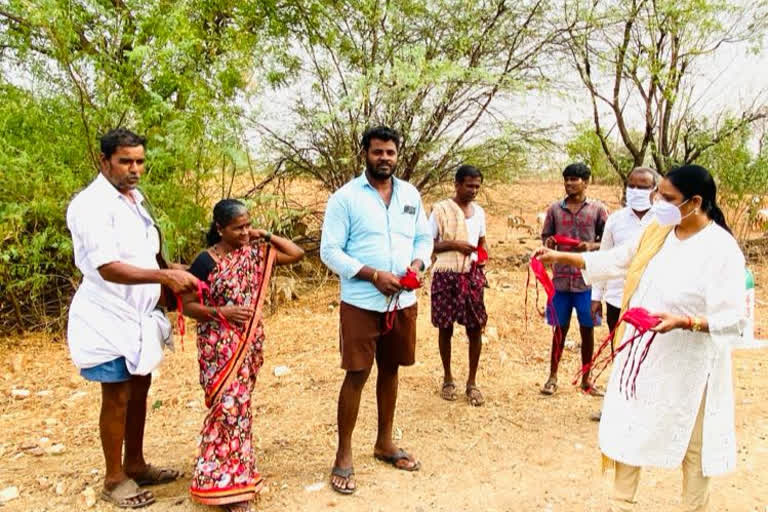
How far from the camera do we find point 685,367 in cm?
275

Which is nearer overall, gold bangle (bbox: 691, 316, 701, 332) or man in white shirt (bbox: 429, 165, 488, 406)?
gold bangle (bbox: 691, 316, 701, 332)

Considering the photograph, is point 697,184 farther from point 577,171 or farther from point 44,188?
point 44,188

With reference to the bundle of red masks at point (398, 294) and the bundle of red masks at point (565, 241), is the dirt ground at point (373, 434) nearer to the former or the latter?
the bundle of red masks at point (398, 294)

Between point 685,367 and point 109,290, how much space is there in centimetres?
265

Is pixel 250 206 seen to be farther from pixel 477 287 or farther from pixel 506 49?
pixel 506 49

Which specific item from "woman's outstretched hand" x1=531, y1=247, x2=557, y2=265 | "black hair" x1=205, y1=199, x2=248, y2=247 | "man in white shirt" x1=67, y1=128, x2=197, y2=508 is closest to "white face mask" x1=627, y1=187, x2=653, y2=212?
"woman's outstretched hand" x1=531, y1=247, x2=557, y2=265

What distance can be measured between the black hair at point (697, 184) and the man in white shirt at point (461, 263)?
204 cm

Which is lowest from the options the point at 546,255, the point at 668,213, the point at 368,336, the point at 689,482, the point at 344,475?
the point at 344,475

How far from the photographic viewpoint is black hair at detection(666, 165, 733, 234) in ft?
8.78

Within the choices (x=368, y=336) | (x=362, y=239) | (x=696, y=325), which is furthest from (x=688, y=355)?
(x=362, y=239)

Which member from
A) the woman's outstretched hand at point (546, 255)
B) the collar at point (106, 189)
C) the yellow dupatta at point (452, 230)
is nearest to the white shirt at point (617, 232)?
the yellow dupatta at point (452, 230)

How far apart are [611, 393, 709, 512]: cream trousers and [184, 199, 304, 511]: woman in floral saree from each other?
5.75ft

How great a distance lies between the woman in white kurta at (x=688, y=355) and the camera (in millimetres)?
2639

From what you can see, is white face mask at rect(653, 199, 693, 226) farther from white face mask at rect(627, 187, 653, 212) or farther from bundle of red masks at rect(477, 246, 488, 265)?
bundle of red masks at rect(477, 246, 488, 265)
